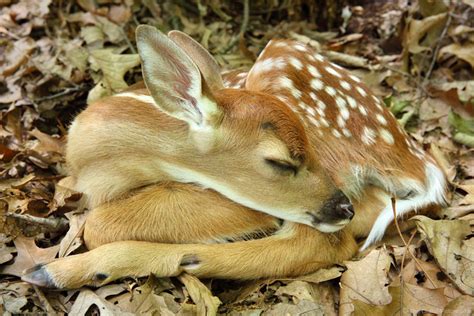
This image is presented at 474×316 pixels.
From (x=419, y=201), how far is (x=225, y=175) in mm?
1136

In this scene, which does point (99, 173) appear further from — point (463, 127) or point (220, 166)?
point (463, 127)

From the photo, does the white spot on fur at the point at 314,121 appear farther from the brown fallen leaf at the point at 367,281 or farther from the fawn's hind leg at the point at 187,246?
the brown fallen leaf at the point at 367,281

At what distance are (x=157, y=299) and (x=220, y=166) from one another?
2.35ft

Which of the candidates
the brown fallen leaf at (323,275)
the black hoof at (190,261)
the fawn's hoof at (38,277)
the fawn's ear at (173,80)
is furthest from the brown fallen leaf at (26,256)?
the brown fallen leaf at (323,275)

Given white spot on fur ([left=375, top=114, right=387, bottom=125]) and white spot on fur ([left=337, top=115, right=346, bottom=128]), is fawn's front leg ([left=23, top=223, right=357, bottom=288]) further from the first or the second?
white spot on fur ([left=375, top=114, right=387, bottom=125])

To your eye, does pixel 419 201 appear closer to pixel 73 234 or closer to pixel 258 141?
pixel 258 141

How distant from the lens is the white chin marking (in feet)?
10.6

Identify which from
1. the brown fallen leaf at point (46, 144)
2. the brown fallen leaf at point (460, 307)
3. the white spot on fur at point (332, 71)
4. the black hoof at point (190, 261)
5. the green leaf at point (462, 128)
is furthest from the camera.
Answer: the green leaf at point (462, 128)

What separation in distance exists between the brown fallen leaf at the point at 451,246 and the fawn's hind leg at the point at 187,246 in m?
0.40

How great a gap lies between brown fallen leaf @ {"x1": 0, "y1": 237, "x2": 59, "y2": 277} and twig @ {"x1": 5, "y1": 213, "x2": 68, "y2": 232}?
4.1 inches

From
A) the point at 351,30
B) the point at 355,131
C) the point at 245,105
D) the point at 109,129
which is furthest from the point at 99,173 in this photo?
the point at 351,30

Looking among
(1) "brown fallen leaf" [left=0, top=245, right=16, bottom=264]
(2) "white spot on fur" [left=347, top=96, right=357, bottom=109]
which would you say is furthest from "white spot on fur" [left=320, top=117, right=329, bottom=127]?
(1) "brown fallen leaf" [left=0, top=245, right=16, bottom=264]

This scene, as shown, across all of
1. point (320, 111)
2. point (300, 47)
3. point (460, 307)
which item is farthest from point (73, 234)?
point (460, 307)

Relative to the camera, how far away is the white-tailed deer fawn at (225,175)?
9.66ft
